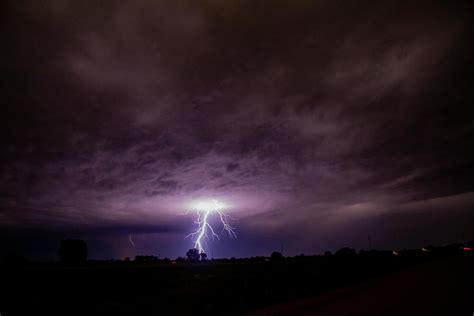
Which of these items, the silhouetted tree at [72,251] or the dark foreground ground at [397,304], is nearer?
the dark foreground ground at [397,304]

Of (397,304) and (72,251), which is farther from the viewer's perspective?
(72,251)

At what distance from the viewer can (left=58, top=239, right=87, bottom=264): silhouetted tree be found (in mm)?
116037

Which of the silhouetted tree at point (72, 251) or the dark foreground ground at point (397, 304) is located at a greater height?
the silhouetted tree at point (72, 251)

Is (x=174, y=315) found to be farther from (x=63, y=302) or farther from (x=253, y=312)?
(x=63, y=302)

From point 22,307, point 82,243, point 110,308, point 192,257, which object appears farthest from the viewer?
point 192,257

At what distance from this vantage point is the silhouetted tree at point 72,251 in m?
116

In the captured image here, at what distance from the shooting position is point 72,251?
11706cm

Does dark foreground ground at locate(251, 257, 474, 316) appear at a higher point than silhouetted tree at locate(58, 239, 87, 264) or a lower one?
lower

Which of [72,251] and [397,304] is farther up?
[72,251]

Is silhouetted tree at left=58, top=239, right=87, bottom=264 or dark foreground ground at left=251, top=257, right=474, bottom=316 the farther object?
silhouetted tree at left=58, top=239, right=87, bottom=264

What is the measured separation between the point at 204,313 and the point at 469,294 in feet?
33.8

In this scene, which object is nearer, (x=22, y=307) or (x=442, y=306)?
(x=442, y=306)

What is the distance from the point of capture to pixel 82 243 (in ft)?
397

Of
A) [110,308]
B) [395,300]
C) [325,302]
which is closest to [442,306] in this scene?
[395,300]
